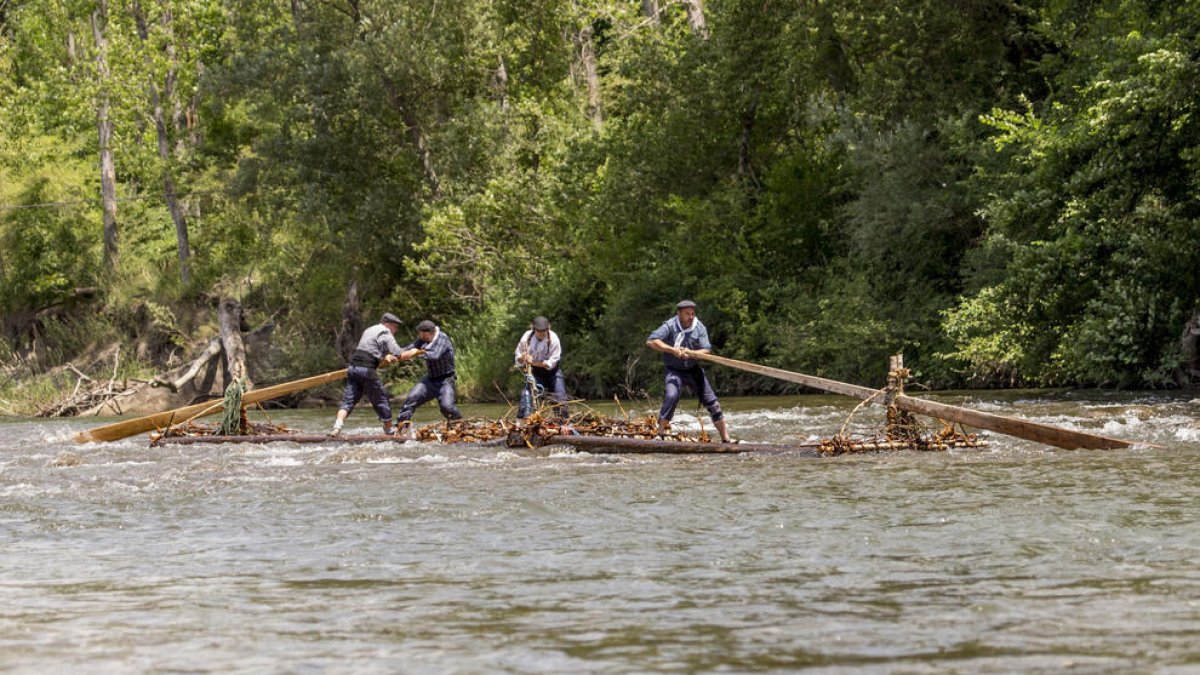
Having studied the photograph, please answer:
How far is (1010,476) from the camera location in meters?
13.5

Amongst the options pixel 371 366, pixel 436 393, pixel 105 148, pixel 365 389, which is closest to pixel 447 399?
pixel 436 393

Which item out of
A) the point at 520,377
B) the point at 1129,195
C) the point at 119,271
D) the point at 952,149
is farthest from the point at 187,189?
the point at 1129,195

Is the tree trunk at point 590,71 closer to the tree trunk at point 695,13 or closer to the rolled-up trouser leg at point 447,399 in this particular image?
the tree trunk at point 695,13

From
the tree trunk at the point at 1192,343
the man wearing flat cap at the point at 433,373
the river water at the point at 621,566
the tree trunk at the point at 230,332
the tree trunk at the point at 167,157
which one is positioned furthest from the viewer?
the tree trunk at the point at 167,157

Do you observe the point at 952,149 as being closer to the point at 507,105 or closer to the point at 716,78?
the point at 716,78

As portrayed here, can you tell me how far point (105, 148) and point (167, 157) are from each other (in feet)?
9.19

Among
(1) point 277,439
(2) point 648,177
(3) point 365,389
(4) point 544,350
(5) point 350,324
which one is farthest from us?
(5) point 350,324

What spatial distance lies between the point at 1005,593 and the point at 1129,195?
1649 cm

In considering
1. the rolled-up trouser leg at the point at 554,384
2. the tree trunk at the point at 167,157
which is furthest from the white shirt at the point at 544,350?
the tree trunk at the point at 167,157

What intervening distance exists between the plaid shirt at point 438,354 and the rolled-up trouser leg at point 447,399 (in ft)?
0.40

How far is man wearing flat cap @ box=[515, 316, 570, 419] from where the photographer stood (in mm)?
19266

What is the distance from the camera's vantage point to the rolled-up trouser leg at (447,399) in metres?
20.3

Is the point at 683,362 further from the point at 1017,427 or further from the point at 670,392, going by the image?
the point at 1017,427

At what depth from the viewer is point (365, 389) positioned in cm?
2098
